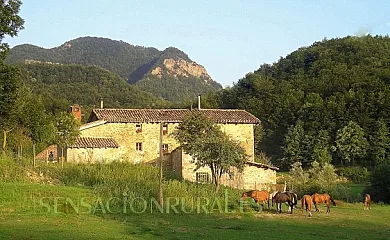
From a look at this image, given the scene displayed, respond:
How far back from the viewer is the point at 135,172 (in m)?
34.1

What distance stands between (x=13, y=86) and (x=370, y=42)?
7561 centimetres

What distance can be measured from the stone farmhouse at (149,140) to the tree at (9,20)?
44.3ft

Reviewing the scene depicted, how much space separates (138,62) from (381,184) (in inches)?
5646

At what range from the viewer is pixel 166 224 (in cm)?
2044

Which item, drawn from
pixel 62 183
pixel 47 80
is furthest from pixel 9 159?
pixel 47 80

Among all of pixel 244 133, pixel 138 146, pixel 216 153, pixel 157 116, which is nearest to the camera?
pixel 216 153

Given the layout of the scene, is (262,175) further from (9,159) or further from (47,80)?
(47,80)

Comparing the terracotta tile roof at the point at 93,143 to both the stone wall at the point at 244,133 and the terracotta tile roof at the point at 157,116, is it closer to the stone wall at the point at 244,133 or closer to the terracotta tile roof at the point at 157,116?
the terracotta tile roof at the point at 157,116

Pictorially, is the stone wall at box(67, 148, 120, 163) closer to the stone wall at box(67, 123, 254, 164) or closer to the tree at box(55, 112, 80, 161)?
the stone wall at box(67, 123, 254, 164)

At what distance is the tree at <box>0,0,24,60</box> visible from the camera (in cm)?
2978

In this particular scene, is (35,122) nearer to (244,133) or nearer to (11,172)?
(11,172)

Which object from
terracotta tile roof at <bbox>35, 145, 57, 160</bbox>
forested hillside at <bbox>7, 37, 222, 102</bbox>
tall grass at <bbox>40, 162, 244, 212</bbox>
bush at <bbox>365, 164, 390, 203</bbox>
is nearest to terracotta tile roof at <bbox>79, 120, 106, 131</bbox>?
terracotta tile roof at <bbox>35, 145, 57, 160</bbox>

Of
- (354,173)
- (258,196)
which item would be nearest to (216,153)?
(258,196)

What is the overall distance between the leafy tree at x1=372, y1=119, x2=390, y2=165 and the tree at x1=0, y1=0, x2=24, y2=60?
154 ft
